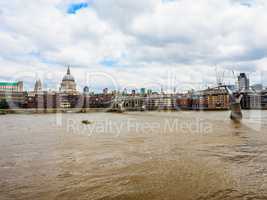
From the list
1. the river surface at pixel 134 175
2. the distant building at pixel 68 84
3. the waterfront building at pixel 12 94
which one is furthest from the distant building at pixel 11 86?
the river surface at pixel 134 175

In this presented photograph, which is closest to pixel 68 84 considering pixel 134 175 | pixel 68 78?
pixel 68 78

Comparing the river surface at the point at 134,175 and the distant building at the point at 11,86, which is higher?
the distant building at the point at 11,86

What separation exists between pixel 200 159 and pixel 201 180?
3923 mm

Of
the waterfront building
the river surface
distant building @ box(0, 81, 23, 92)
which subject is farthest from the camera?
distant building @ box(0, 81, 23, 92)

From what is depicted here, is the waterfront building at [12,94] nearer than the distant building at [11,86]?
Yes

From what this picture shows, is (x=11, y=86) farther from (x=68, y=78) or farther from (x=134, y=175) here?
(x=134, y=175)

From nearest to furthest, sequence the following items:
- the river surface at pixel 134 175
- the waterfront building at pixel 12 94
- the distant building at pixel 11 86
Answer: the river surface at pixel 134 175, the waterfront building at pixel 12 94, the distant building at pixel 11 86

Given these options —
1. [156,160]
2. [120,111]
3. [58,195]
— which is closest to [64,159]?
[156,160]

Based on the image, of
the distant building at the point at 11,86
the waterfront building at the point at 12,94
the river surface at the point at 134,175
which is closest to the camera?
the river surface at the point at 134,175

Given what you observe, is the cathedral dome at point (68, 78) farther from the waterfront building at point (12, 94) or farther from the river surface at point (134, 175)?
the river surface at point (134, 175)

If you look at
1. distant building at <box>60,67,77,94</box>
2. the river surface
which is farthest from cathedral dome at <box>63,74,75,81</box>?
the river surface

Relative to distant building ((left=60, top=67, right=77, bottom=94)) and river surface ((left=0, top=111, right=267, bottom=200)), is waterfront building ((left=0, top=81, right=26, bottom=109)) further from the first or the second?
river surface ((left=0, top=111, right=267, bottom=200))

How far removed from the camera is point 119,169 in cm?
1077

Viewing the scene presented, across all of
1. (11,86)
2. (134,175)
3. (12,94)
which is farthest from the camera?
(11,86)
